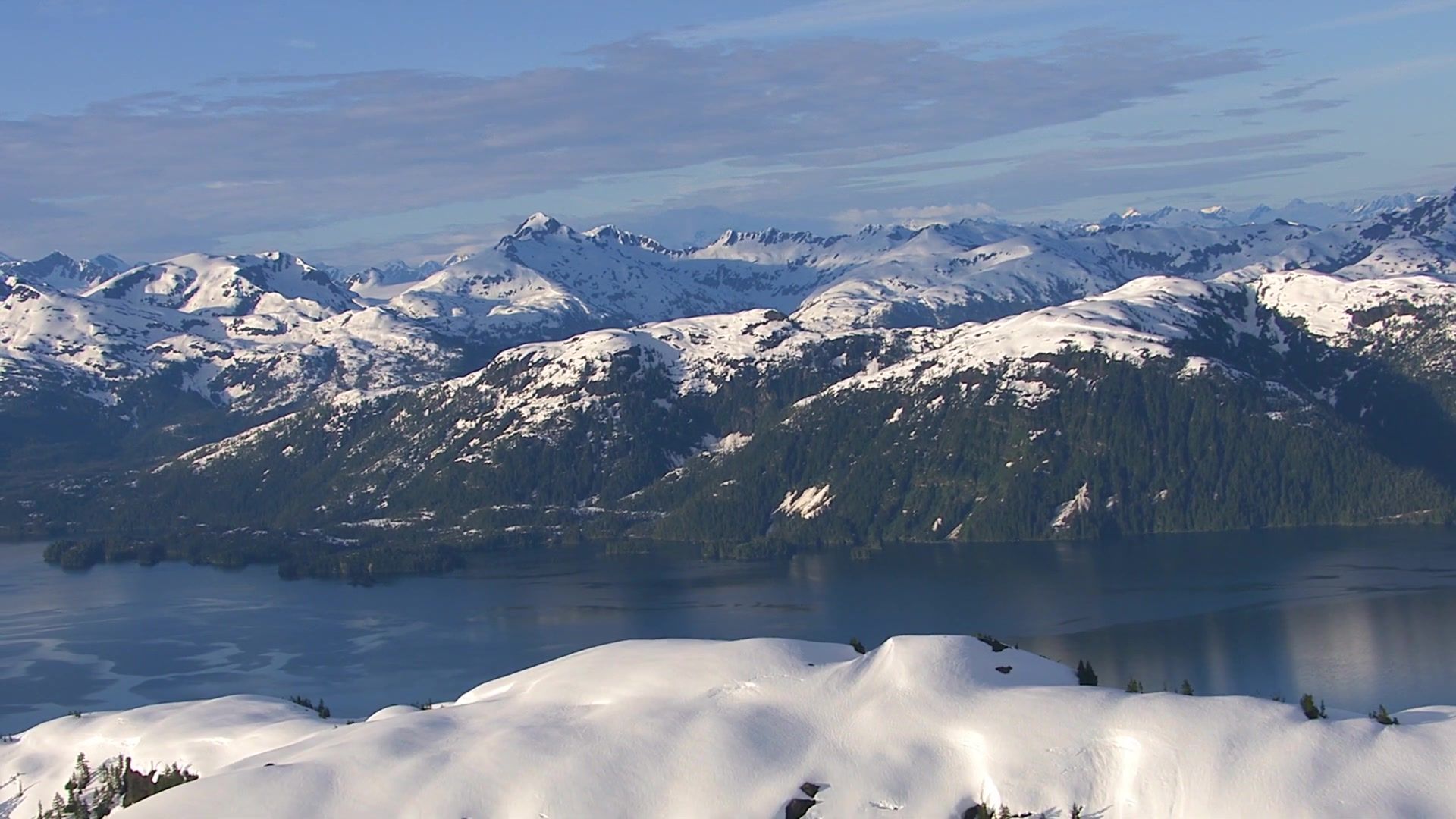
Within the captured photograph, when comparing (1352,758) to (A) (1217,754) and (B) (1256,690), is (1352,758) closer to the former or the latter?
(A) (1217,754)

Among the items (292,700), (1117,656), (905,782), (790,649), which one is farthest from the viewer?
(1117,656)

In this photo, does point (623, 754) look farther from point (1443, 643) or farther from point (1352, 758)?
point (1443, 643)

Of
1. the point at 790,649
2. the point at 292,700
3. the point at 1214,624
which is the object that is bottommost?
the point at 1214,624

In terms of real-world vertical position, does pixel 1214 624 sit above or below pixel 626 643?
below

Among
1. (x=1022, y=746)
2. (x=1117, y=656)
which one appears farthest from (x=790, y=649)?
(x=1117, y=656)

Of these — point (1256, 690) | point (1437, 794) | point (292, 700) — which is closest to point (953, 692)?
point (1437, 794)

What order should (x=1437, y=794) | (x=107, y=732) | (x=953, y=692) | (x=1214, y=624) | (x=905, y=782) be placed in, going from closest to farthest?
(x=1437, y=794) → (x=905, y=782) → (x=953, y=692) → (x=107, y=732) → (x=1214, y=624)

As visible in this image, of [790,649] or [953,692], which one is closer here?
[953,692]
